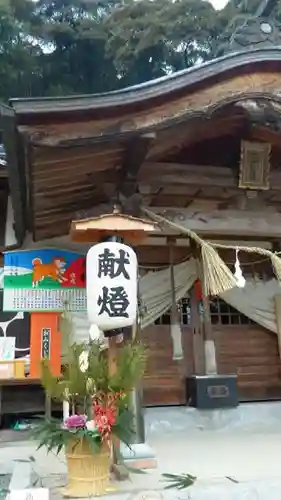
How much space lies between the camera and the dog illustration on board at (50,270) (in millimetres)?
6902

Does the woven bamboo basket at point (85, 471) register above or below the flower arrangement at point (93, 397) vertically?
below

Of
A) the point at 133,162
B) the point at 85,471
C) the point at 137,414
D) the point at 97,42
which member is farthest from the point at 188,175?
the point at 97,42

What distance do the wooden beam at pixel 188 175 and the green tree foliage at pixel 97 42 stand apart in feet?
45.2

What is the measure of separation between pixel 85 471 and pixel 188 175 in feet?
11.2

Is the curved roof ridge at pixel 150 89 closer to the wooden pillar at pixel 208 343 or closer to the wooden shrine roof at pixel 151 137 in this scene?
the wooden shrine roof at pixel 151 137

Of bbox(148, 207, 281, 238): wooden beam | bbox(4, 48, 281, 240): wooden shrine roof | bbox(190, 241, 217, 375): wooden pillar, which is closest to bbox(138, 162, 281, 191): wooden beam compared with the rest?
bbox(4, 48, 281, 240): wooden shrine roof

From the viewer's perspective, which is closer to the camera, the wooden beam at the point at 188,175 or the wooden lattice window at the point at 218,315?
the wooden beam at the point at 188,175

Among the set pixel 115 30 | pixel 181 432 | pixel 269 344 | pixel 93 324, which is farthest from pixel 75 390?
pixel 115 30

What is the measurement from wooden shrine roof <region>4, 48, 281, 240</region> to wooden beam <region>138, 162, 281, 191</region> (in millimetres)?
12

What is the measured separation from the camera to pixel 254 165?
5.84 meters

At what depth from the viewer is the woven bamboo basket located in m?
3.59

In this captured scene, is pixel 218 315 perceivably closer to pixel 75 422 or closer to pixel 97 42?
pixel 75 422

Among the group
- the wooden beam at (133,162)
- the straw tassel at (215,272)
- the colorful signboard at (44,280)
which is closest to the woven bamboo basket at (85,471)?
the straw tassel at (215,272)

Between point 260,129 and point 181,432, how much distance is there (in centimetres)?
391
